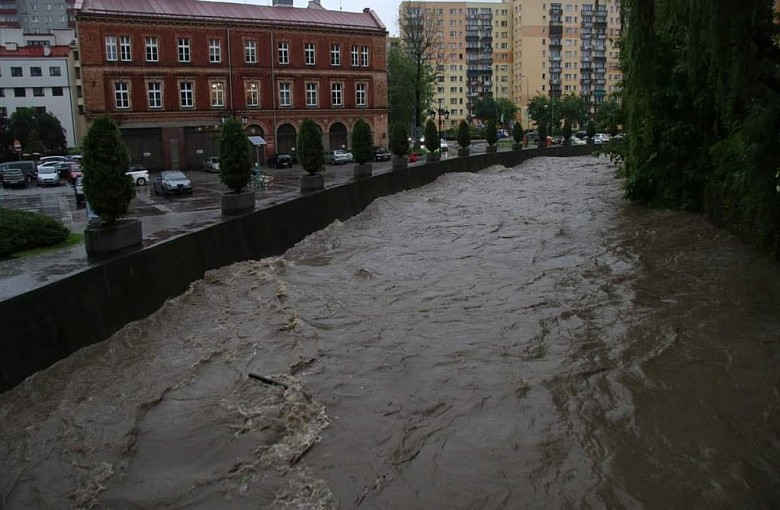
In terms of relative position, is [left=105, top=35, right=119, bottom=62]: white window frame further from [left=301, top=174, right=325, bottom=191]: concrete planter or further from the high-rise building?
the high-rise building

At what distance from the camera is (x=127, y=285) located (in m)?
12.2

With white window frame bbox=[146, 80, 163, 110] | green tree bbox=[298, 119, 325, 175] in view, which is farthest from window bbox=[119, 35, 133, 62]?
green tree bbox=[298, 119, 325, 175]

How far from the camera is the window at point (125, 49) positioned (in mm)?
54938

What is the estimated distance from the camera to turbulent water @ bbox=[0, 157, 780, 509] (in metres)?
6.92

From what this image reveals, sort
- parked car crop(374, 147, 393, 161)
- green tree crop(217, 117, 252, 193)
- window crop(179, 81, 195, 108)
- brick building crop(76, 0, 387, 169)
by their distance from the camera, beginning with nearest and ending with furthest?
green tree crop(217, 117, 252, 193)
brick building crop(76, 0, 387, 169)
parked car crop(374, 147, 393, 161)
window crop(179, 81, 195, 108)

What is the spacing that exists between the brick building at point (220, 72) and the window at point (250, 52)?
87mm

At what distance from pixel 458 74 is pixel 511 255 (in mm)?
123984

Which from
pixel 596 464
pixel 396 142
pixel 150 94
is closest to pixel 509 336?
pixel 596 464

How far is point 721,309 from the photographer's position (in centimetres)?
1216

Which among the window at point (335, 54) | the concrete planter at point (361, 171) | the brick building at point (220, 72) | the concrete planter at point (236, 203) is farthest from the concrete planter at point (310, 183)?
the window at point (335, 54)

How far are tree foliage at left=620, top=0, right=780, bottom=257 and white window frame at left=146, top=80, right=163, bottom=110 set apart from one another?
4293 cm

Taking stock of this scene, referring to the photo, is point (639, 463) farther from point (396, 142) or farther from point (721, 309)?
point (396, 142)

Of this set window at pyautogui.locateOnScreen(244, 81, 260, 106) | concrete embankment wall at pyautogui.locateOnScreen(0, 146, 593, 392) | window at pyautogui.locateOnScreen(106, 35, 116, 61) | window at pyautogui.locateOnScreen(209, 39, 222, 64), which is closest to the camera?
concrete embankment wall at pyautogui.locateOnScreen(0, 146, 593, 392)

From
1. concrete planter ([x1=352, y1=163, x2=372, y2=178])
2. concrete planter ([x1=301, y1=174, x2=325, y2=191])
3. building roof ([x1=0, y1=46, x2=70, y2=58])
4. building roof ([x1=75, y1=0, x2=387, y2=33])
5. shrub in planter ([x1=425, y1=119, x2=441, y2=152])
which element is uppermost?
building roof ([x1=0, y1=46, x2=70, y2=58])
